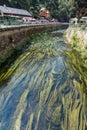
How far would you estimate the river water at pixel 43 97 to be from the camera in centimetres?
1076

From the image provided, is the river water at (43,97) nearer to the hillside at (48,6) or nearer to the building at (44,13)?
the hillside at (48,6)

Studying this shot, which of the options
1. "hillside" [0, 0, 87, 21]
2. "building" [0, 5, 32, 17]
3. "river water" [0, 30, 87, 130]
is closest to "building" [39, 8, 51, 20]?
"hillside" [0, 0, 87, 21]

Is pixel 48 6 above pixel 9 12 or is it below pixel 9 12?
below

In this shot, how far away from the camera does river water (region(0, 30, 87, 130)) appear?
10758mm

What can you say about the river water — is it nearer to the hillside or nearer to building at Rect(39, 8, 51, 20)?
the hillside

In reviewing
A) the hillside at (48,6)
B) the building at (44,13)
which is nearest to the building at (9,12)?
the hillside at (48,6)

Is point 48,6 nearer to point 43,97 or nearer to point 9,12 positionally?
point 9,12

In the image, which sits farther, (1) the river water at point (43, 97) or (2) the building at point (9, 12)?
(2) the building at point (9, 12)

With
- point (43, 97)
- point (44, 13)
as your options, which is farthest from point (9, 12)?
point (43, 97)

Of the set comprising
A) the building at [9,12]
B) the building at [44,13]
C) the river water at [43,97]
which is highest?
the river water at [43,97]

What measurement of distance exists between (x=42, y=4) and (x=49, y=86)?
88.1m

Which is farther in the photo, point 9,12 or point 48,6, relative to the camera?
point 48,6

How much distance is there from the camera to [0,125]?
35.5 ft

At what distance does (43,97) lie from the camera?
13.0 meters
